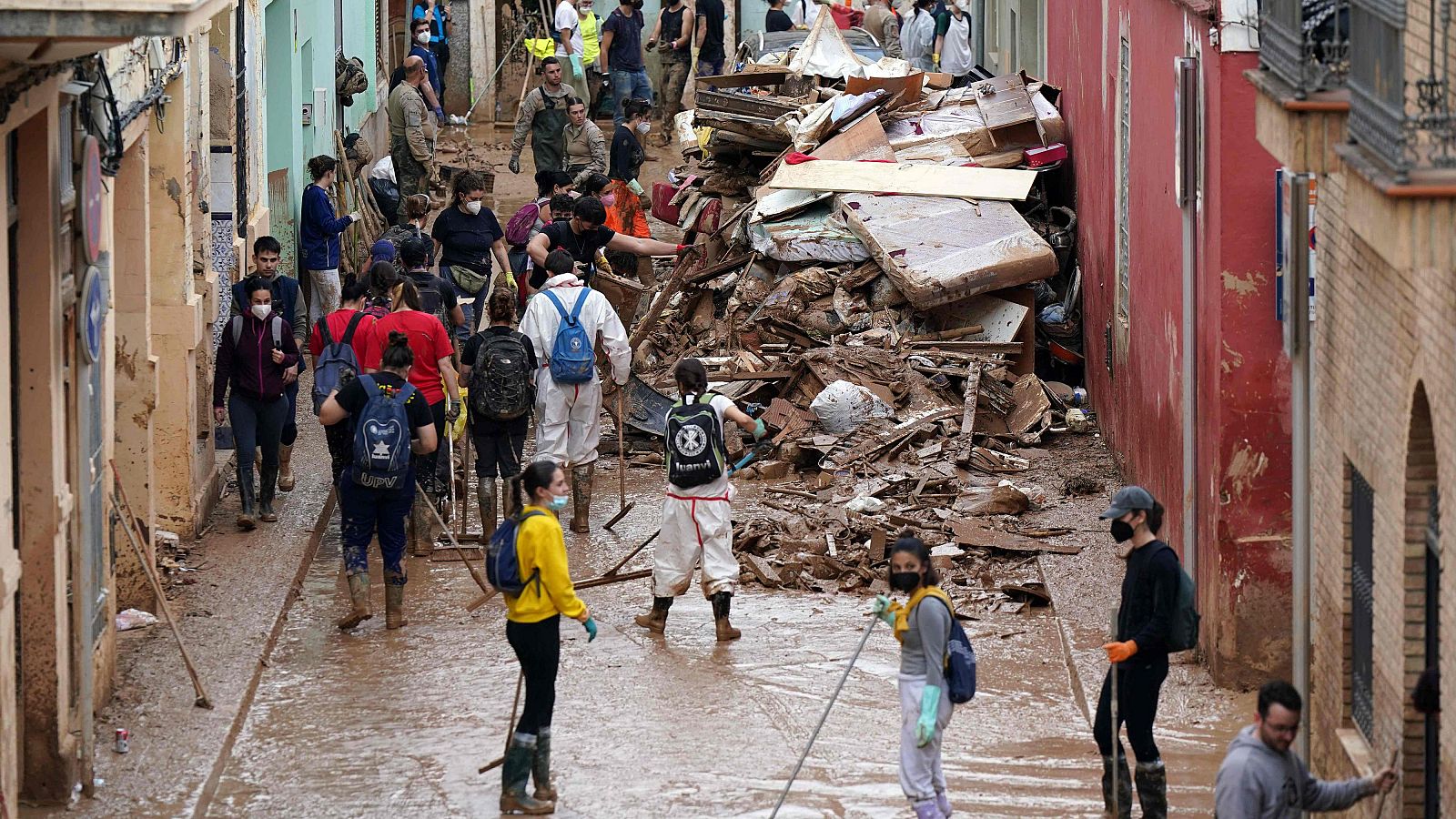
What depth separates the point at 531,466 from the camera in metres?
8.77

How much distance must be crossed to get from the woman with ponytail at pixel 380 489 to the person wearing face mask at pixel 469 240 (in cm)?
510

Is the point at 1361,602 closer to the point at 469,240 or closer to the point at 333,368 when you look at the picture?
the point at 333,368

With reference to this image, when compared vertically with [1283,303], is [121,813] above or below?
below

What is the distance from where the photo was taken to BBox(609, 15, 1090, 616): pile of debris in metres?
13.3

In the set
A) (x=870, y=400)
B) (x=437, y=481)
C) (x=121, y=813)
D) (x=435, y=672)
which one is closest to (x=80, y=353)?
(x=121, y=813)

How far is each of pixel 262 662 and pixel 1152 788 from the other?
4.90m

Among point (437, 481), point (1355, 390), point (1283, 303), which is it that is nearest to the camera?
point (1355, 390)

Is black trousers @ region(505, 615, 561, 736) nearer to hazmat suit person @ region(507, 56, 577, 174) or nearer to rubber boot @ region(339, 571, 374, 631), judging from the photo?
rubber boot @ region(339, 571, 374, 631)

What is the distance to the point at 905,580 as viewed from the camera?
8102mm

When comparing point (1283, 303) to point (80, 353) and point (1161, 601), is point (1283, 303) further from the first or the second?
point (80, 353)

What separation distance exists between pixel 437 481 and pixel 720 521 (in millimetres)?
3278

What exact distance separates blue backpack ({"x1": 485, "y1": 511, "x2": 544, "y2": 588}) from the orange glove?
7.89 ft

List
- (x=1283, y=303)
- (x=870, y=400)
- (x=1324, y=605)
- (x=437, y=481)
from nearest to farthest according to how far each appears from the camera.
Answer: (x=1324, y=605) → (x=1283, y=303) → (x=437, y=481) → (x=870, y=400)

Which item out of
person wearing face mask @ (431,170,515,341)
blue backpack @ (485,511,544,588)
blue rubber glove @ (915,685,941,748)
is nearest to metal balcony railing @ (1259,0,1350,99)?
blue rubber glove @ (915,685,941,748)
